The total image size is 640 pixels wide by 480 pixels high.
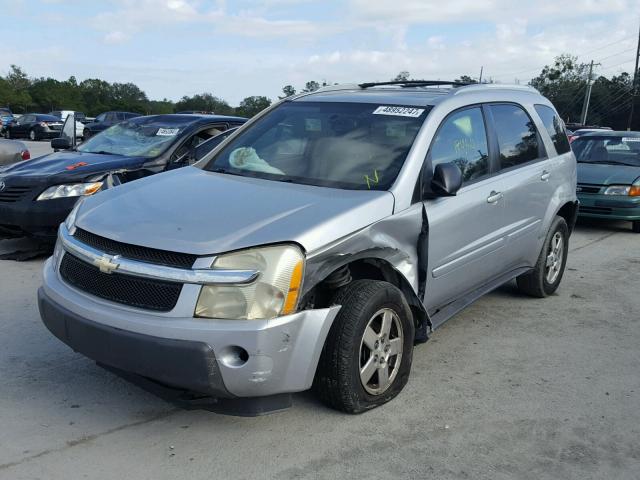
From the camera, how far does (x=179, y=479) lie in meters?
3.01

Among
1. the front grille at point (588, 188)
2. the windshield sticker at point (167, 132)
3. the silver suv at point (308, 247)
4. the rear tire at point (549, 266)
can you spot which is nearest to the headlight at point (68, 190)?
the windshield sticker at point (167, 132)

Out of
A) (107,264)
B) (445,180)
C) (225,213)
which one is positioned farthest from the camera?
(445,180)

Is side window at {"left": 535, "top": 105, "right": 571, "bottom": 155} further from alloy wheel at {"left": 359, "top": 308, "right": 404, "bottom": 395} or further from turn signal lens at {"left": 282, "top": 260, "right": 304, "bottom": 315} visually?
turn signal lens at {"left": 282, "top": 260, "right": 304, "bottom": 315}

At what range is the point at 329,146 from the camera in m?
4.33

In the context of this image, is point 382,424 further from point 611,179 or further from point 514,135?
point 611,179

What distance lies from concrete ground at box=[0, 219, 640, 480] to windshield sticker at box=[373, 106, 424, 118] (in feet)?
5.43

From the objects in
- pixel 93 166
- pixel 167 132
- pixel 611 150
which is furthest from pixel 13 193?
pixel 611 150

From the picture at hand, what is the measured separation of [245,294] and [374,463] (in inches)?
40.4

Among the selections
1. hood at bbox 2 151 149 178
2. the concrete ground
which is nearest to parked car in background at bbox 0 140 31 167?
hood at bbox 2 151 149 178

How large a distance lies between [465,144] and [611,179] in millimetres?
6313

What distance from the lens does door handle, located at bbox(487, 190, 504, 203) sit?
4.67 metres

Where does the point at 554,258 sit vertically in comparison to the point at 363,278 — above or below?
below

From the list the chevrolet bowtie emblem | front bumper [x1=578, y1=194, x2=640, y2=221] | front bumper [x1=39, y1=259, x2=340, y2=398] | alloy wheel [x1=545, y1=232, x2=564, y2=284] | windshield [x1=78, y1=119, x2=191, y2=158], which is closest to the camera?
front bumper [x1=39, y1=259, x2=340, y2=398]

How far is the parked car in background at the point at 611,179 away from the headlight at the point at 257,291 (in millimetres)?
8011
